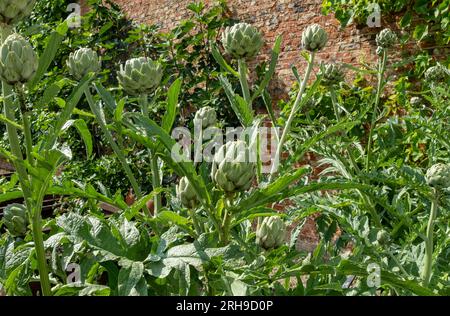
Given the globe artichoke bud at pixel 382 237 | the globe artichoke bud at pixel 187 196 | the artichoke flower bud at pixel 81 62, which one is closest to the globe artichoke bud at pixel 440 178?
the globe artichoke bud at pixel 382 237

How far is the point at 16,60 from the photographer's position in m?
0.55

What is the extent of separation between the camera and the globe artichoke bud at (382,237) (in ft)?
3.32

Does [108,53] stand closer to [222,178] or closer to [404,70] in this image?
[404,70]

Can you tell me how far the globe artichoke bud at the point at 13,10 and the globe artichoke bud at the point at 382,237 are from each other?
685mm

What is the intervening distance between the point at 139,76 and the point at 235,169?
0.31 meters

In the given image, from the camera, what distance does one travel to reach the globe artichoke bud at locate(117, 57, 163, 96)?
833 mm

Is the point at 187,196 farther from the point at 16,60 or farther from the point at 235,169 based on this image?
the point at 16,60

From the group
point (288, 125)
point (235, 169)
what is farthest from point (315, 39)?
point (235, 169)

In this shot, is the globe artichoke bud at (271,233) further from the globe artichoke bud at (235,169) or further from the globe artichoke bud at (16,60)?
the globe artichoke bud at (16,60)

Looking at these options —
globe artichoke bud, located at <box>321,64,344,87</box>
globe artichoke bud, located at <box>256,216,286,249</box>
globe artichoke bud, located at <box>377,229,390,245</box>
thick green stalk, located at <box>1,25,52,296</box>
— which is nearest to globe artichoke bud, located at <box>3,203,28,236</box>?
thick green stalk, located at <box>1,25,52,296</box>

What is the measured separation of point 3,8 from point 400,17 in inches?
A: 98.5

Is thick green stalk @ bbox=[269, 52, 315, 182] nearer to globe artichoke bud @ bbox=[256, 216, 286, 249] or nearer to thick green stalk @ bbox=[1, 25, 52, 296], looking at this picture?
globe artichoke bud @ bbox=[256, 216, 286, 249]

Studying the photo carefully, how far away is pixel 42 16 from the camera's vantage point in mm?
3988

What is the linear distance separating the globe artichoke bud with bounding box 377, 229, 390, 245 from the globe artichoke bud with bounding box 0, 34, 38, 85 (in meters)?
0.67
